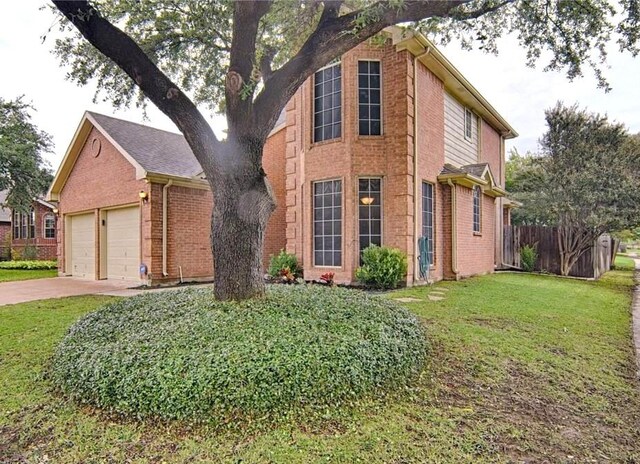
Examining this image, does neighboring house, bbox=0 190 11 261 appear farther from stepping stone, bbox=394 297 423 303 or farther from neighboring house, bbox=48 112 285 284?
stepping stone, bbox=394 297 423 303

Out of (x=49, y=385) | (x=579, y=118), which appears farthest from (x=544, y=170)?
(x=49, y=385)

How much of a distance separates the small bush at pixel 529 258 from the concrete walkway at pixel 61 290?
13553 mm

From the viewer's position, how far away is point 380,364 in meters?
3.50

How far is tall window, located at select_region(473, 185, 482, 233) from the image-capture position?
1268cm

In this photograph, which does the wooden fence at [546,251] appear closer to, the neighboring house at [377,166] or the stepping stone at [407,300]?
Result: the neighboring house at [377,166]

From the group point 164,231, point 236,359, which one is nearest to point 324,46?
point 236,359

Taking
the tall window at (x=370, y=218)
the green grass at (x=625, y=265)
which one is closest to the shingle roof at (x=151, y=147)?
the tall window at (x=370, y=218)

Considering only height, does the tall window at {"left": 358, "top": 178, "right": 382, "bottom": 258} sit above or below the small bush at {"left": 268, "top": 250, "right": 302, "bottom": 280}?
above

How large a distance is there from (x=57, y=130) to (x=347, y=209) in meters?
20.1

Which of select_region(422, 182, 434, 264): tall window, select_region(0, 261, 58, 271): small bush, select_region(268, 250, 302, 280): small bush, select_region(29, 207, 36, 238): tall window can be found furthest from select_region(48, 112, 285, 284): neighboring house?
select_region(29, 207, 36, 238): tall window

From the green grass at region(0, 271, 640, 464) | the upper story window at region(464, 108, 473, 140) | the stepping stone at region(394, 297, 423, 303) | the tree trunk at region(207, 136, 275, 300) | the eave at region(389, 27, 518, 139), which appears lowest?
the green grass at region(0, 271, 640, 464)

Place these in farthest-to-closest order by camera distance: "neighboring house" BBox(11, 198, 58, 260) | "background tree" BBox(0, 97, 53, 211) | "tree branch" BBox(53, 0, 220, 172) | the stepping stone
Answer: "neighboring house" BBox(11, 198, 58, 260) < "background tree" BBox(0, 97, 53, 211) < the stepping stone < "tree branch" BBox(53, 0, 220, 172)

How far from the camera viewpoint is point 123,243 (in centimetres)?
1238

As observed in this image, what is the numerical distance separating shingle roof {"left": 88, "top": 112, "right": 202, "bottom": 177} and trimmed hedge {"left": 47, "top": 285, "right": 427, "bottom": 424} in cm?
805
